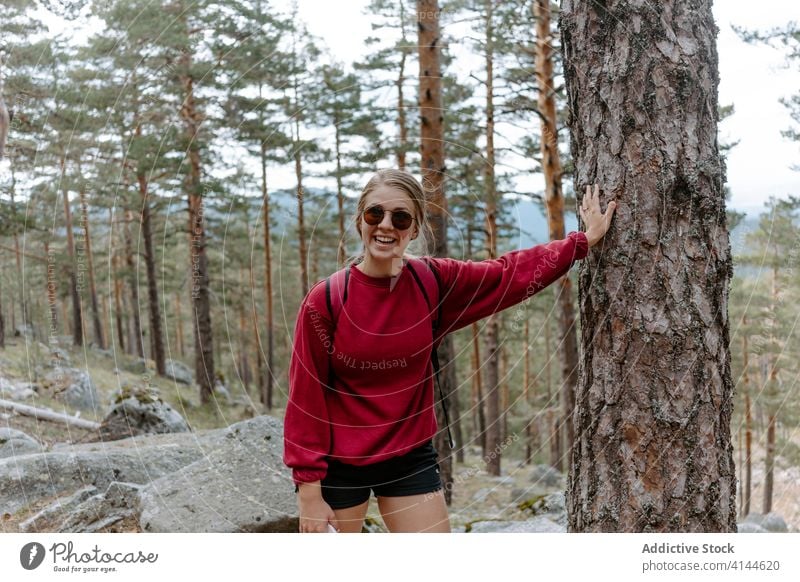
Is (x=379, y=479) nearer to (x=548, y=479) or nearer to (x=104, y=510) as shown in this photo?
(x=104, y=510)

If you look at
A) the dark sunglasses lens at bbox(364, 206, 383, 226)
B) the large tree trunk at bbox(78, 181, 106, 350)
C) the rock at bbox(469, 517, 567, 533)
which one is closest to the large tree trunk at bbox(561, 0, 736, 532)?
the dark sunglasses lens at bbox(364, 206, 383, 226)

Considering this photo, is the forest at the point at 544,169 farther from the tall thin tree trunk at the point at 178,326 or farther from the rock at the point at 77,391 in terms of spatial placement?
the tall thin tree trunk at the point at 178,326

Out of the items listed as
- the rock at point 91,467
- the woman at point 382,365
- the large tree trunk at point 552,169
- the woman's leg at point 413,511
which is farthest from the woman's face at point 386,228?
the large tree trunk at point 552,169

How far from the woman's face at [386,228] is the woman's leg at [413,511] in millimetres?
1053

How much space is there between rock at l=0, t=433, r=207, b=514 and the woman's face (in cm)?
340

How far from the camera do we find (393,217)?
271cm

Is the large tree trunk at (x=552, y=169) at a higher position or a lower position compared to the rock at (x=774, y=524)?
higher

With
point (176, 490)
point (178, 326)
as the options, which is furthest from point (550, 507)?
point (178, 326)

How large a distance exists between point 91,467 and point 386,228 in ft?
15.1

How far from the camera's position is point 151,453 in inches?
248

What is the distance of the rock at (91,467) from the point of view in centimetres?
487

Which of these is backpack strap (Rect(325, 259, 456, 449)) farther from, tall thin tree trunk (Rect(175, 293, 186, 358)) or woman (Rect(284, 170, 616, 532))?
tall thin tree trunk (Rect(175, 293, 186, 358))

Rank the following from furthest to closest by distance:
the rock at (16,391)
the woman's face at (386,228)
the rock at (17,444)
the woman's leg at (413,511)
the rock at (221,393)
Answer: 1. the rock at (221,393)
2. the rock at (16,391)
3. the rock at (17,444)
4. the woman's leg at (413,511)
5. the woman's face at (386,228)
